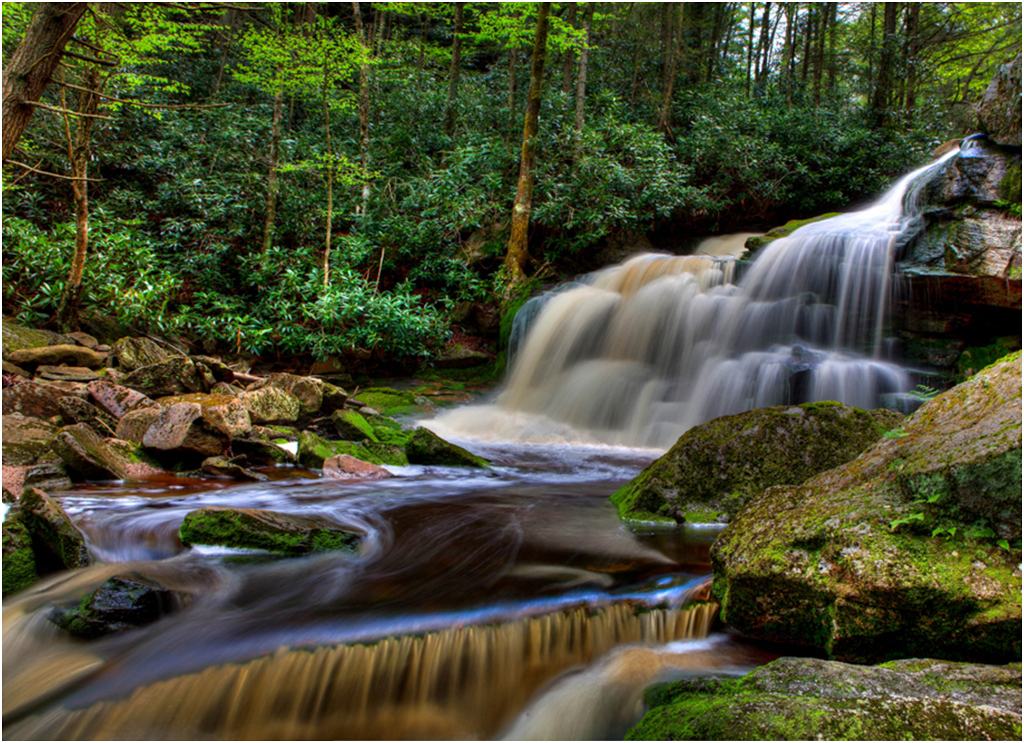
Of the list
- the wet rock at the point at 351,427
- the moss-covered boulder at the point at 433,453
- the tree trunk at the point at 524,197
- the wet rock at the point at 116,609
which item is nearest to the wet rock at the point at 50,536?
the wet rock at the point at 116,609

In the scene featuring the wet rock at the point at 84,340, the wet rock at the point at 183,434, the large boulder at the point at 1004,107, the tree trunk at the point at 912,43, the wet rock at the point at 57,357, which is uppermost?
the tree trunk at the point at 912,43

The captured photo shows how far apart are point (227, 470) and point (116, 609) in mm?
2958

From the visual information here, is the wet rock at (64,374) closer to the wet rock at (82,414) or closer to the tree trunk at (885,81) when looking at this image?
the wet rock at (82,414)

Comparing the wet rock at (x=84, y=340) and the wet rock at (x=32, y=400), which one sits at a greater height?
the wet rock at (x=84, y=340)

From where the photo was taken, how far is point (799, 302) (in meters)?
9.62

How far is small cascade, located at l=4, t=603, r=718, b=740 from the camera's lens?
257cm

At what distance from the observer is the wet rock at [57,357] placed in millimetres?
7746

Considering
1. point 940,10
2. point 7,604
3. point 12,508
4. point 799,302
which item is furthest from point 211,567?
point 940,10

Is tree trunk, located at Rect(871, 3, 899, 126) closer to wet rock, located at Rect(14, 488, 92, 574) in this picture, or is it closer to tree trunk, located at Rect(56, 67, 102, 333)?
tree trunk, located at Rect(56, 67, 102, 333)

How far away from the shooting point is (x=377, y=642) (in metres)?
2.98

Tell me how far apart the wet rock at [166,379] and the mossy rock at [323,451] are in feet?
7.79

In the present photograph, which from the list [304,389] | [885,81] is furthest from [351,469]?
[885,81]

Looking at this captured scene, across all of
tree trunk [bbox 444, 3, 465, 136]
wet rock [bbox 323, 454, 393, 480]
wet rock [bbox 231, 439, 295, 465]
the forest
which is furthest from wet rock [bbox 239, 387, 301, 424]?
tree trunk [bbox 444, 3, 465, 136]

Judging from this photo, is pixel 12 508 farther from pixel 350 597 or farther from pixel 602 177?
pixel 602 177
